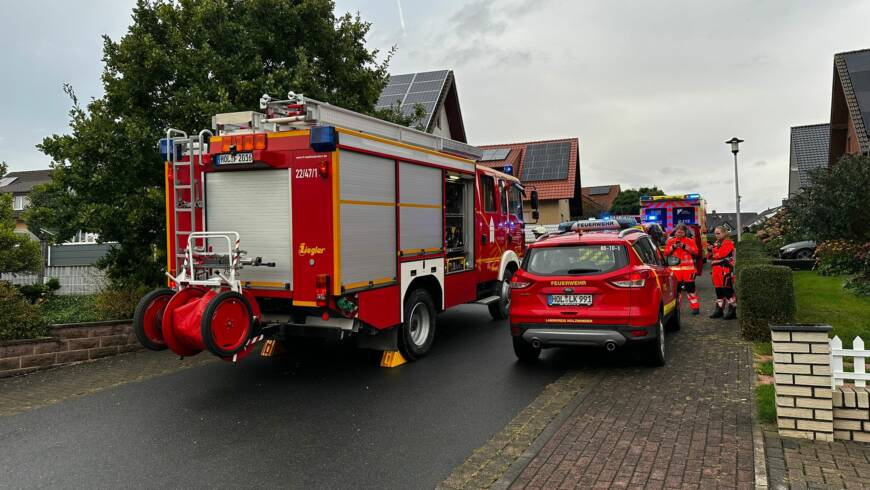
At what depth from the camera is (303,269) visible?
6.69 m

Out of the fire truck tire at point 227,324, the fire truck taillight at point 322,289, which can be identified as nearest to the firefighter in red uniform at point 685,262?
the fire truck taillight at point 322,289

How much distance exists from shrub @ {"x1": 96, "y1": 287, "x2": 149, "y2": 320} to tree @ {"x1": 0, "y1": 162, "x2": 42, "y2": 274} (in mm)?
2818

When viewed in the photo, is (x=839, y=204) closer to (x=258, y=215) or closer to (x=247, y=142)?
(x=258, y=215)

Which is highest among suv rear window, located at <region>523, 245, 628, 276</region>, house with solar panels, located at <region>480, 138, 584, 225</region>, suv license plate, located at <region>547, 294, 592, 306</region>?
house with solar panels, located at <region>480, 138, 584, 225</region>

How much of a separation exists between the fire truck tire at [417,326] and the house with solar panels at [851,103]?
50.7 feet

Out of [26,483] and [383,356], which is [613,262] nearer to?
[383,356]

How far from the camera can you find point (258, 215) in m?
7.07

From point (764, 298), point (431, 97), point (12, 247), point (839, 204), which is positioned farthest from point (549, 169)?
point (12, 247)

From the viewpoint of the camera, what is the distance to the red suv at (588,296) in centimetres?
676

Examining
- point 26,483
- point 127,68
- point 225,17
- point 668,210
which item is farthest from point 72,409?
point 668,210

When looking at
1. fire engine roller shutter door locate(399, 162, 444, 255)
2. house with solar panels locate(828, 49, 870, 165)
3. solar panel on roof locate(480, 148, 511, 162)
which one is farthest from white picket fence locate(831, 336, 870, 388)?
solar panel on roof locate(480, 148, 511, 162)

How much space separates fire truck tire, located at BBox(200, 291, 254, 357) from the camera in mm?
5855

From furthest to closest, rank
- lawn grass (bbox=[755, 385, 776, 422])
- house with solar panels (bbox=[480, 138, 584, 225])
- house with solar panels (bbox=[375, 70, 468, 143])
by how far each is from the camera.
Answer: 1. house with solar panels (bbox=[480, 138, 584, 225])
2. house with solar panels (bbox=[375, 70, 468, 143])
3. lawn grass (bbox=[755, 385, 776, 422])

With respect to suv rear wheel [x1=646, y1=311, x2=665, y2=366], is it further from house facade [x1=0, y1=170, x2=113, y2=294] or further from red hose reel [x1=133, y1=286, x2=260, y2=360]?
house facade [x1=0, y1=170, x2=113, y2=294]
